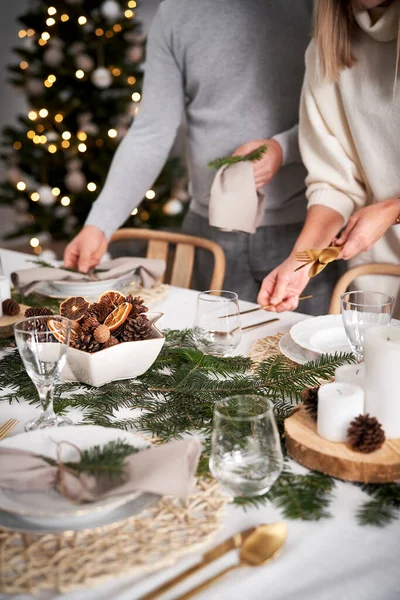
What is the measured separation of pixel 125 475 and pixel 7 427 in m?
0.30

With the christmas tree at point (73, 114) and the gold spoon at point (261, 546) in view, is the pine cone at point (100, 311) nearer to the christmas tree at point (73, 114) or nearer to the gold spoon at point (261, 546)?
the gold spoon at point (261, 546)

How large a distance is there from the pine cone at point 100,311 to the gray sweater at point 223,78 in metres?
0.92

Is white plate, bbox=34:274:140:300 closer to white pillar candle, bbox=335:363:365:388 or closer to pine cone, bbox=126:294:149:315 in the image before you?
pine cone, bbox=126:294:149:315

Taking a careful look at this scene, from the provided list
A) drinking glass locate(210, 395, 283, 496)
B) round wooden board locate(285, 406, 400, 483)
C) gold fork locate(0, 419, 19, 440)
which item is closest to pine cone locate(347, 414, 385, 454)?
round wooden board locate(285, 406, 400, 483)

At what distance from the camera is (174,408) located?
0.98 metres

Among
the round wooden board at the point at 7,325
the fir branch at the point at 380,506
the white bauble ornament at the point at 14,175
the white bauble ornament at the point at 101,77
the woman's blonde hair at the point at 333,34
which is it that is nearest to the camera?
the fir branch at the point at 380,506

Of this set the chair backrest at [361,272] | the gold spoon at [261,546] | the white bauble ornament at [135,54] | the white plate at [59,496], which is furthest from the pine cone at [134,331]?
the white bauble ornament at [135,54]

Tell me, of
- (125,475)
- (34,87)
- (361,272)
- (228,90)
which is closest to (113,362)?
(125,475)

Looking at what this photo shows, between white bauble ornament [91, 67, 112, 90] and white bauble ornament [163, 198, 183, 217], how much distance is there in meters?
0.85

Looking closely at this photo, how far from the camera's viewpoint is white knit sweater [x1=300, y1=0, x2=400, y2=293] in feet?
5.12

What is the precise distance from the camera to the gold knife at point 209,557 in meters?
→ 0.60

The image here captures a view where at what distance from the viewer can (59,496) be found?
71 centimetres

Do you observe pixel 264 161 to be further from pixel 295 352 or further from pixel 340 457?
pixel 340 457

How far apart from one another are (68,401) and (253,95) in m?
1.41
